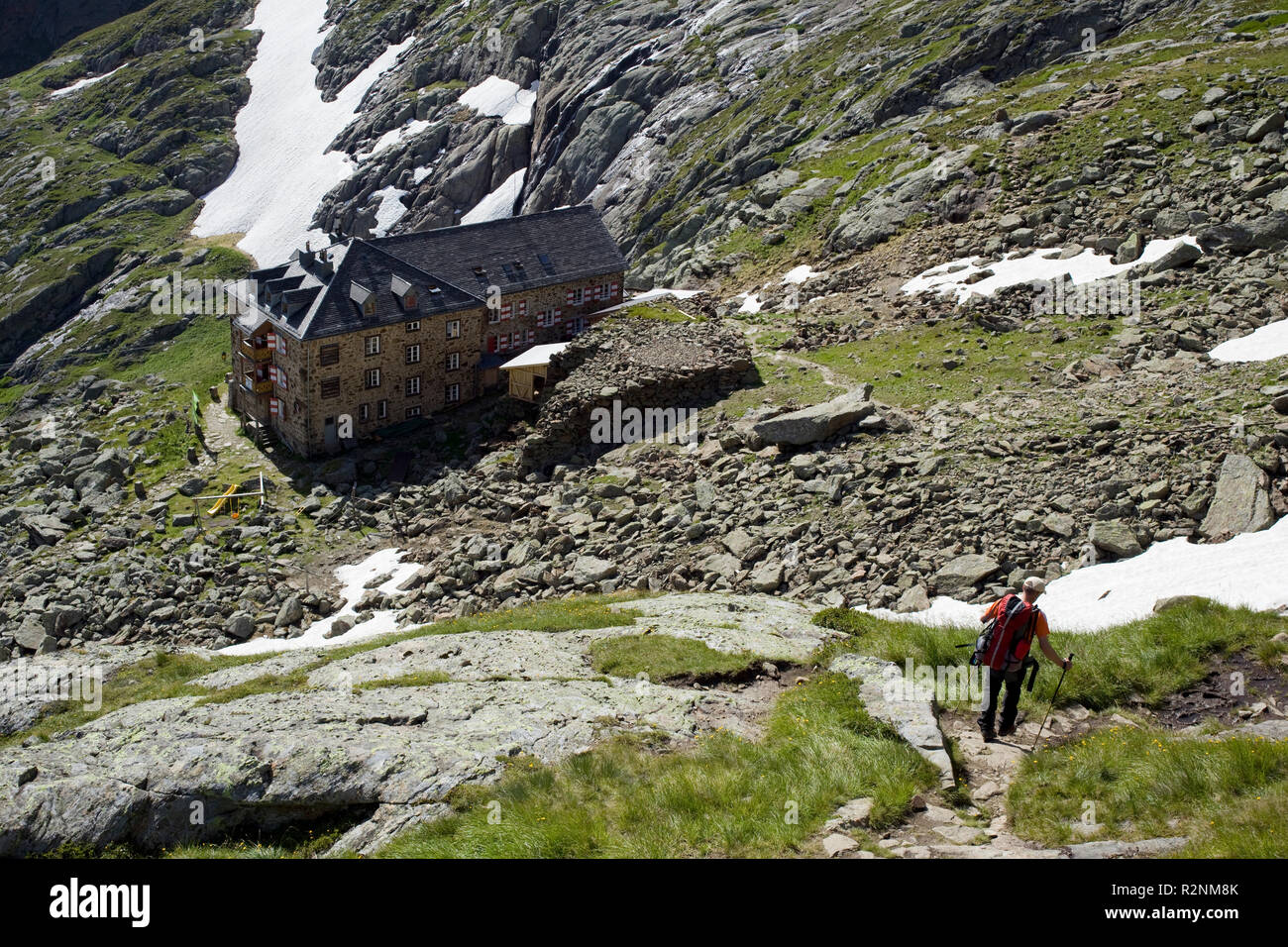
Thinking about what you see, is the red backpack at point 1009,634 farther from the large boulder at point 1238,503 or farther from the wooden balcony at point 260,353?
the wooden balcony at point 260,353

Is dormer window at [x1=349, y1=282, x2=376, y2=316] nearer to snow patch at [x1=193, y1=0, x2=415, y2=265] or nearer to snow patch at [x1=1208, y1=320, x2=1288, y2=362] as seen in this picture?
snow patch at [x1=1208, y1=320, x2=1288, y2=362]

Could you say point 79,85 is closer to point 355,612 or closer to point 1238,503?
point 355,612

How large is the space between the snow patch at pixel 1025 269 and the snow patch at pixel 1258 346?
9.49m

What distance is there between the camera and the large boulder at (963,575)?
27.4 meters

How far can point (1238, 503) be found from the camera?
2633 cm

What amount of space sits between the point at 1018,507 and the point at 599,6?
117026mm

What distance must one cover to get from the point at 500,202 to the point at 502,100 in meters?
21.3

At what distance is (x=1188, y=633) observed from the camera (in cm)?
1950

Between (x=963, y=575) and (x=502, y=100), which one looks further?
(x=502, y=100)

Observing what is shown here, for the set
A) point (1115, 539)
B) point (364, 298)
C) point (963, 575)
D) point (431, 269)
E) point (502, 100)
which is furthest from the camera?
point (502, 100)

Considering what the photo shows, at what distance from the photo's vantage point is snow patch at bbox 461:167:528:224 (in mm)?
111250

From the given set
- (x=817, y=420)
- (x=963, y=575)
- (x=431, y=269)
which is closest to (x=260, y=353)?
(x=431, y=269)

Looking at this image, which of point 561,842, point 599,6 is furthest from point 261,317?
point 599,6
